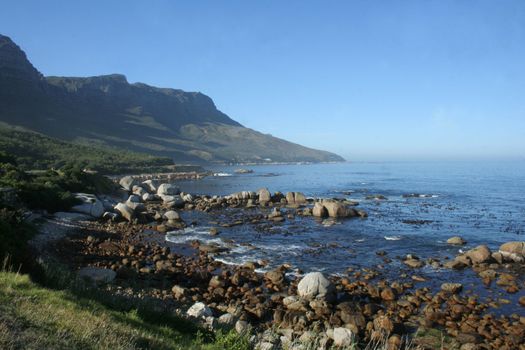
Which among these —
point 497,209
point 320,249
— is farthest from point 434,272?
point 497,209

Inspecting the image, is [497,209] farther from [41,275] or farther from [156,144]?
[156,144]

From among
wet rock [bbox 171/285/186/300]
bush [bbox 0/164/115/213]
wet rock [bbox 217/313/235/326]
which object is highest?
bush [bbox 0/164/115/213]

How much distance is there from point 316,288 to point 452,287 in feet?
22.4

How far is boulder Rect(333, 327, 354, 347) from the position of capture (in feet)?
40.6

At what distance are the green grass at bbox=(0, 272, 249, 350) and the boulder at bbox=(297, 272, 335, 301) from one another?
8050 mm

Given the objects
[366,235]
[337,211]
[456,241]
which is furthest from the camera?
[337,211]

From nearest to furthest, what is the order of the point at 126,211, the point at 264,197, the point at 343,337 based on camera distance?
the point at 343,337, the point at 126,211, the point at 264,197

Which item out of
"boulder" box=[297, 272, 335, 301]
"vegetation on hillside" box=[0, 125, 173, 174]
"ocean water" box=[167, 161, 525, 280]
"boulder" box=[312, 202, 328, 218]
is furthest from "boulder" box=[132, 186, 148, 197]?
"boulder" box=[297, 272, 335, 301]

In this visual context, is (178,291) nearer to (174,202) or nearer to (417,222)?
(417,222)

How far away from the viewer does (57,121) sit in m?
156

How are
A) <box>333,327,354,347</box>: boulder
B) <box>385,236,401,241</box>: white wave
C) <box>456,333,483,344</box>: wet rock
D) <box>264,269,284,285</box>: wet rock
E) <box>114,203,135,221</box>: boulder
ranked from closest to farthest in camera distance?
1. <box>333,327,354,347</box>: boulder
2. <box>456,333,483,344</box>: wet rock
3. <box>264,269,284,285</box>: wet rock
4. <box>385,236,401,241</box>: white wave
5. <box>114,203,135,221</box>: boulder

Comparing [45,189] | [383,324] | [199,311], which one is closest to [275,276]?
[383,324]

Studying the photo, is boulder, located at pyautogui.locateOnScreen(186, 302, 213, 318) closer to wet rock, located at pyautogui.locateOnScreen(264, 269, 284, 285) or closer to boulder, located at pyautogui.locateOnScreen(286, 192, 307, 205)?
wet rock, located at pyautogui.locateOnScreen(264, 269, 284, 285)

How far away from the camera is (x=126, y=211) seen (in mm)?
33281
